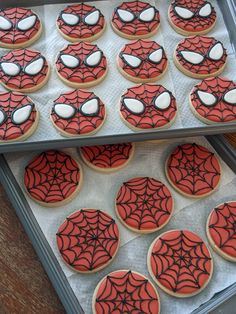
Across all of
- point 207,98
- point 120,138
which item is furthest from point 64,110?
point 207,98

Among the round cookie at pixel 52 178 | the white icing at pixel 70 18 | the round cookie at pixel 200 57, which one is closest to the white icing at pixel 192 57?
the round cookie at pixel 200 57

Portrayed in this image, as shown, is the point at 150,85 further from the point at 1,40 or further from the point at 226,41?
the point at 1,40

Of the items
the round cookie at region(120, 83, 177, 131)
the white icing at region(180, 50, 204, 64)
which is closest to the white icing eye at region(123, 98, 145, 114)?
the round cookie at region(120, 83, 177, 131)

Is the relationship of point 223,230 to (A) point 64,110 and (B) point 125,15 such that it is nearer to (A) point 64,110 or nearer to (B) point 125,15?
(A) point 64,110

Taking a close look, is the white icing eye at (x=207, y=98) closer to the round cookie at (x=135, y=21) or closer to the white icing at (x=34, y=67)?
the round cookie at (x=135, y=21)

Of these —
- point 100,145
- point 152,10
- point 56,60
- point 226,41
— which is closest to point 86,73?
point 56,60

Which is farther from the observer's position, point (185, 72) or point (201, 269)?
point (185, 72)
